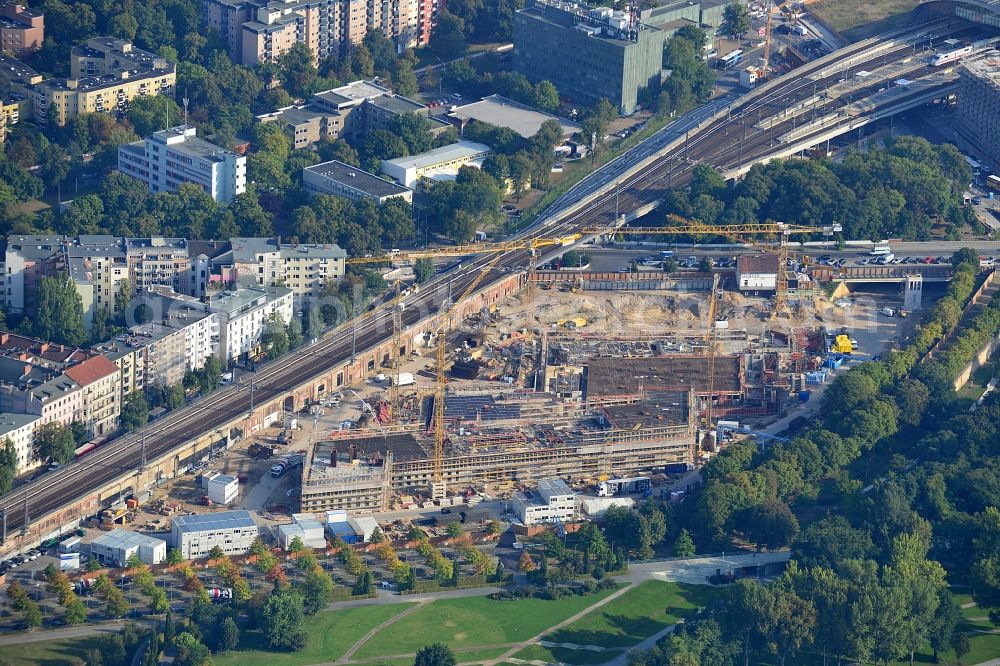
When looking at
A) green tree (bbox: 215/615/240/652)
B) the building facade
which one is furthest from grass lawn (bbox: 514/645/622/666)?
the building facade

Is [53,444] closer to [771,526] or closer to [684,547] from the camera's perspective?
[684,547]

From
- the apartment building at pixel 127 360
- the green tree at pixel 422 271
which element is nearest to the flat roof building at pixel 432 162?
the green tree at pixel 422 271

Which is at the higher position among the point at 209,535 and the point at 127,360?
the point at 127,360

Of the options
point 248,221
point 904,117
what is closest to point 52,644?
point 248,221

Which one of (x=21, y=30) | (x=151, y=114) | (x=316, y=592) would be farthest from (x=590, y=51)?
(x=316, y=592)

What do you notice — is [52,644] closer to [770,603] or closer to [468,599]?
[468,599]

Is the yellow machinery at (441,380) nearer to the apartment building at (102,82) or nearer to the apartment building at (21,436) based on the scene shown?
the apartment building at (21,436)

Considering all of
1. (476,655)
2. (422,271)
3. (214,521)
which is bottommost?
(476,655)
